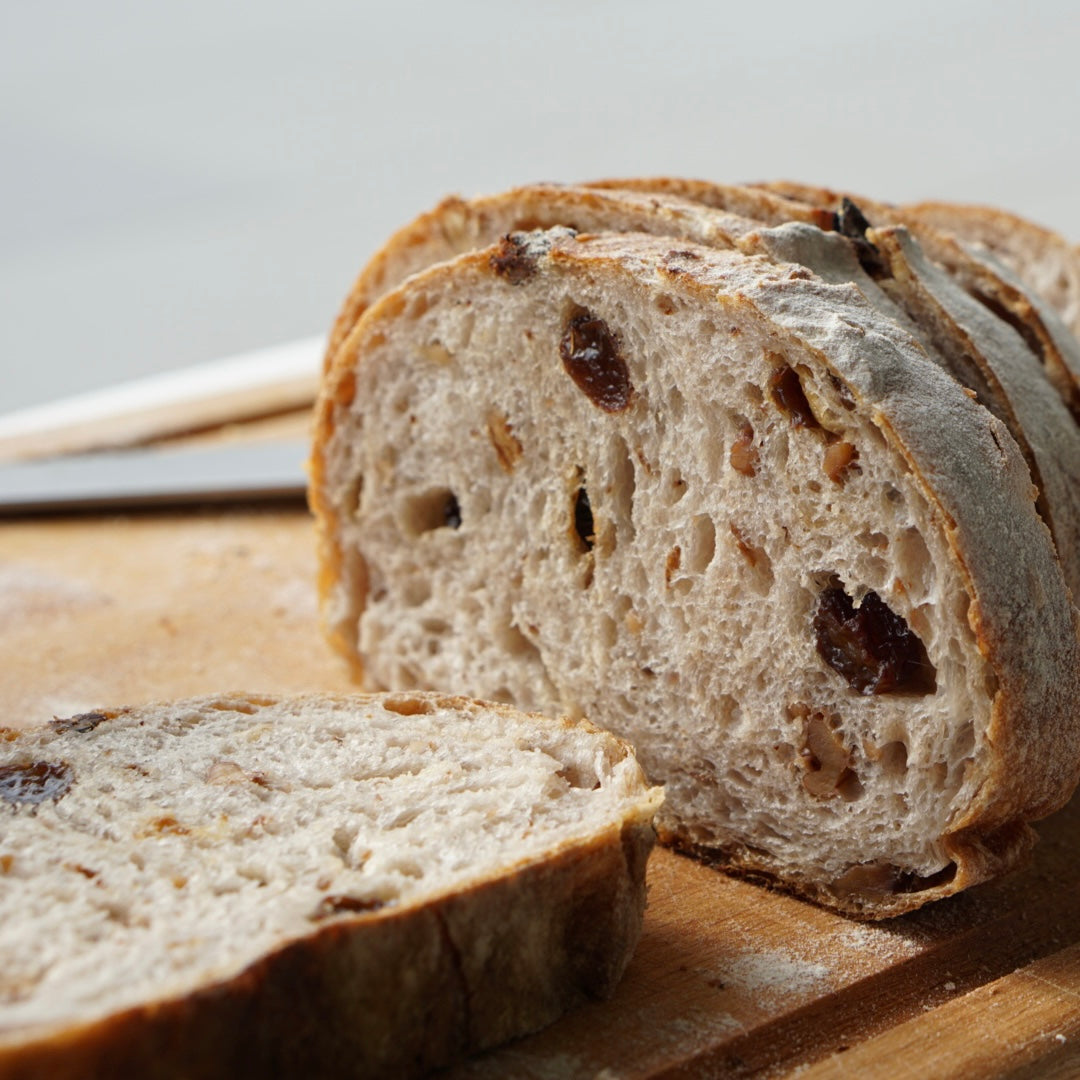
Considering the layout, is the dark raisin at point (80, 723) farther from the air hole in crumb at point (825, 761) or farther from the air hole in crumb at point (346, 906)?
the air hole in crumb at point (825, 761)

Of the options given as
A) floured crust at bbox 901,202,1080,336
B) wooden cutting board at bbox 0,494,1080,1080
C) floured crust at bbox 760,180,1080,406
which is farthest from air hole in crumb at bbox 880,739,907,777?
floured crust at bbox 901,202,1080,336

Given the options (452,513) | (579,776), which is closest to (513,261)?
(452,513)

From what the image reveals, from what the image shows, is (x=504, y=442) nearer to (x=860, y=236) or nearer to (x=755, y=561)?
(x=755, y=561)

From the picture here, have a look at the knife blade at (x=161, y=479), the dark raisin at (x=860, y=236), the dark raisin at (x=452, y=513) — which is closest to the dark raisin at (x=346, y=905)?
the dark raisin at (x=452, y=513)

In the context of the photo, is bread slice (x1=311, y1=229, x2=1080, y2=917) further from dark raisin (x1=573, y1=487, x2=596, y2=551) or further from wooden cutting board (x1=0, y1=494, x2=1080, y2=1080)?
wooden cutting board (x1=0, y1=494, x2=1080, y2=1080)

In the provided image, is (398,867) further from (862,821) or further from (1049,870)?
(1049,870)

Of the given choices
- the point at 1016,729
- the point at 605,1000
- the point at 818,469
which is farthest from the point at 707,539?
the point at 605,1000
